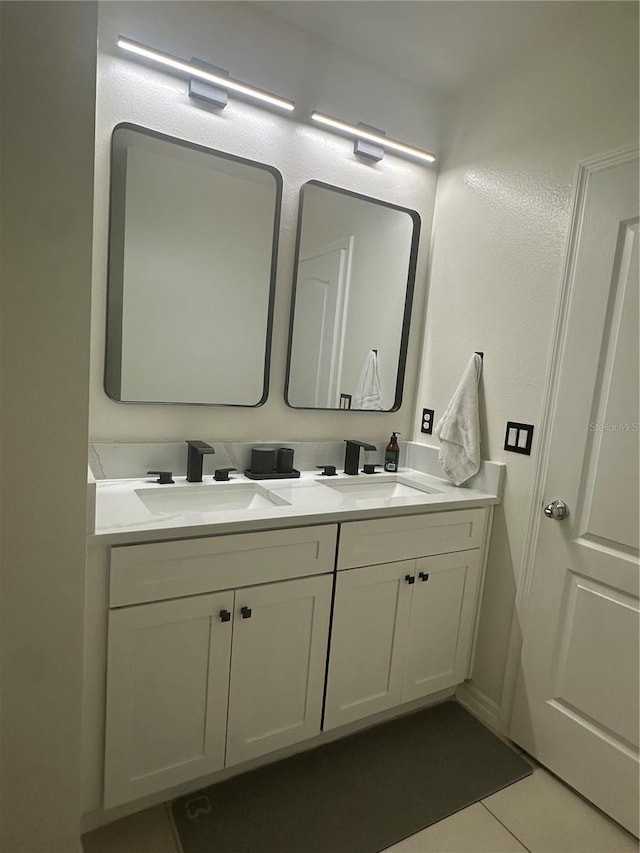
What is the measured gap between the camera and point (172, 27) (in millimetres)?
1654

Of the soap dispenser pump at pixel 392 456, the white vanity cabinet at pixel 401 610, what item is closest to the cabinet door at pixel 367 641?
the white vanity cabinet at pixel 401 610

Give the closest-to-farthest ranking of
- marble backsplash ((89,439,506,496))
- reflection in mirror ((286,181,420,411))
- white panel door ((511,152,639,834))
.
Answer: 1. white panel door ((511,152,639,834))
2. marble backsplash ((89,439,506,496))
3. reflection in mirror ((286,181,420,411))

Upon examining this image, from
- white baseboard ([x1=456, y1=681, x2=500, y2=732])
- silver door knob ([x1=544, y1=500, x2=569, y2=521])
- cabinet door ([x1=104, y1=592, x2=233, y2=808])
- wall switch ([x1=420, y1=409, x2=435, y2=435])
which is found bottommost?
white baseboard ([x1=456, y1=681, x2=500, y2=732])

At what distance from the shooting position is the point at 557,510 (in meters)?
1.73

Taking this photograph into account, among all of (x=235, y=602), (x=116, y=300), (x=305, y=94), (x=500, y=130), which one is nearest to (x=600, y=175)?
(x=500, y=130)

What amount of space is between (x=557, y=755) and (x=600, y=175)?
1974 mm

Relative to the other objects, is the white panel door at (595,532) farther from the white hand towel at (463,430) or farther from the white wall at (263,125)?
the white wall at (263,125)

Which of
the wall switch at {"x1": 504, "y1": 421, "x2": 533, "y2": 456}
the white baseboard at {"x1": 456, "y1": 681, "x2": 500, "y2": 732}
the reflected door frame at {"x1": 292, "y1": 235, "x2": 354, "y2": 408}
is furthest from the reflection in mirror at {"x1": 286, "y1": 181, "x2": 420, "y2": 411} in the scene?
the white baseboard at {"x1": 456, "y1": 681, "x2": 500, "y2": 732}

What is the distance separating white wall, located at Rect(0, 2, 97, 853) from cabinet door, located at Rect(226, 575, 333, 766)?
46 centimetres

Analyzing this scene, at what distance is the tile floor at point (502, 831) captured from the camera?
1396mm

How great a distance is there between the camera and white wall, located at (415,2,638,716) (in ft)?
5.40

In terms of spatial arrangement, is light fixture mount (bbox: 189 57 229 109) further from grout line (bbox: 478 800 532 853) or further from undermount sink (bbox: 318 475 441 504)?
grout line (bbox: 478 800 532 853)

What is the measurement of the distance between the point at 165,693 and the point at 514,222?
2.02 metres

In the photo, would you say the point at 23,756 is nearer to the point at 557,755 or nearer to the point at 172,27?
the point at 557,755
